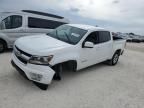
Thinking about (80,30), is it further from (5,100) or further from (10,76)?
(5,100)

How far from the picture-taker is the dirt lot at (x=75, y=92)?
3570mm

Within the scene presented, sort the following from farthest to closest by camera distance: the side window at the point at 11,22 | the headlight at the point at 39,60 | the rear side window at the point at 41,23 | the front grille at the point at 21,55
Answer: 1. the rear side window at the point at 41,23
2. the side window at the point at 11,22
3. the front grille at the point at 21,55
4. the headlight at the point at 39,60

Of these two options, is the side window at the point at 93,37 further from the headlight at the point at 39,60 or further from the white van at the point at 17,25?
the white van at the point at 17,25

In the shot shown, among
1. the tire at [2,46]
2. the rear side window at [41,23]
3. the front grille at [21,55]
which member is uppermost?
the rear side window at [41,23]

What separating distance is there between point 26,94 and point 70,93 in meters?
1.12

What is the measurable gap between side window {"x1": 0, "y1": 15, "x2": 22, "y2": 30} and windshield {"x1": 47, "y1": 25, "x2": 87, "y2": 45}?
328 cm

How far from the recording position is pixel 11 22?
802cm

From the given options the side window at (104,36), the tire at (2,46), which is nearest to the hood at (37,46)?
the side window at (104,36)

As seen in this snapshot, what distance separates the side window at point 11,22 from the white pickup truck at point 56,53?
3308 millimetres

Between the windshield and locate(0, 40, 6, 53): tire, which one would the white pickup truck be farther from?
locate(0, 40, 6, 53): tire

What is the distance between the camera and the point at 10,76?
15.6 ft

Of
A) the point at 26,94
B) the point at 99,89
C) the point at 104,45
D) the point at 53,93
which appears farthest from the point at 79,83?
the point at 104,45

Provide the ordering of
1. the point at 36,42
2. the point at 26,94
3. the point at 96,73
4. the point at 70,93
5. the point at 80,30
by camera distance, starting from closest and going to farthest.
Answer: the point at 26,94, the point at 70,93, the point at 36,42, the point at 80,30, the point at 96,73

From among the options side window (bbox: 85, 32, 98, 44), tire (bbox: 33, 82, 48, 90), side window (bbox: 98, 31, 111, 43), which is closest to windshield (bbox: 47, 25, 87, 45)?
side window (bbox: 85, 32, 98, 44)
